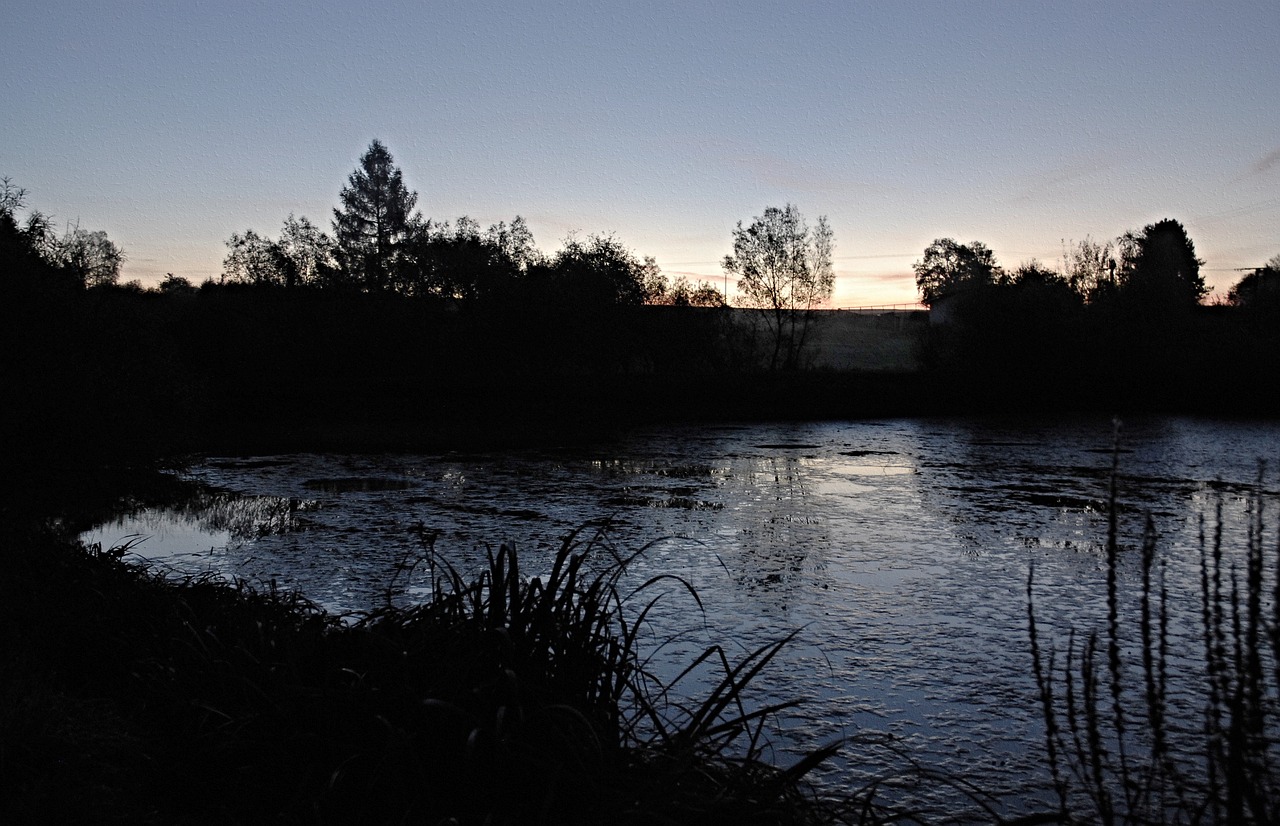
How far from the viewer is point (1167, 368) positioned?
35.8 metres

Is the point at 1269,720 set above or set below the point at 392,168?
below

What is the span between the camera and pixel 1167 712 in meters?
5.05

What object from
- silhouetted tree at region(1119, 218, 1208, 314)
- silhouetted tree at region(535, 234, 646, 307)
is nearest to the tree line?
silhouetted tree at region(535, 234, 646, 307)

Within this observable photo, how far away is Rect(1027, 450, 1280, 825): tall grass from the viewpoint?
2.08 meters

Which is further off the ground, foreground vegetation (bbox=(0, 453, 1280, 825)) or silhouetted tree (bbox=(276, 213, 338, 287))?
silhouetted tree (bbox=(276, 213, 338, 287))

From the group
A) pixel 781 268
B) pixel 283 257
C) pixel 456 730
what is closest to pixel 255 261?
pixel 283 257

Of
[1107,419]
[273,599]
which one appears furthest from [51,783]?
[1107,419]

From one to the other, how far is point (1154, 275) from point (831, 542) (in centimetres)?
3580

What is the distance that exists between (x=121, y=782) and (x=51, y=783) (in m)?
0.29

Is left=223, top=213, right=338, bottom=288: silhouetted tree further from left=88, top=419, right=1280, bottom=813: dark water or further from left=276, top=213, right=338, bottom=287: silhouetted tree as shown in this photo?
left=88, top=419, right=1280, bottom=813: dark water

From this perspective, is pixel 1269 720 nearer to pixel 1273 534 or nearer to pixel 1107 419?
pixel 1273 534

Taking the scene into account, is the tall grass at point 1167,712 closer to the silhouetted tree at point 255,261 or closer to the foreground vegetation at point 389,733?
the foreground vegetation at point 389,733

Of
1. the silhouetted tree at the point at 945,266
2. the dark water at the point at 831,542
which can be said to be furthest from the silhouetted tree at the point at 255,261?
the silhouetted tree at the point at 945,266

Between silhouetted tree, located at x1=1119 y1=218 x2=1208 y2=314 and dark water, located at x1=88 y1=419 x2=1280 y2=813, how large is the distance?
20777mm
